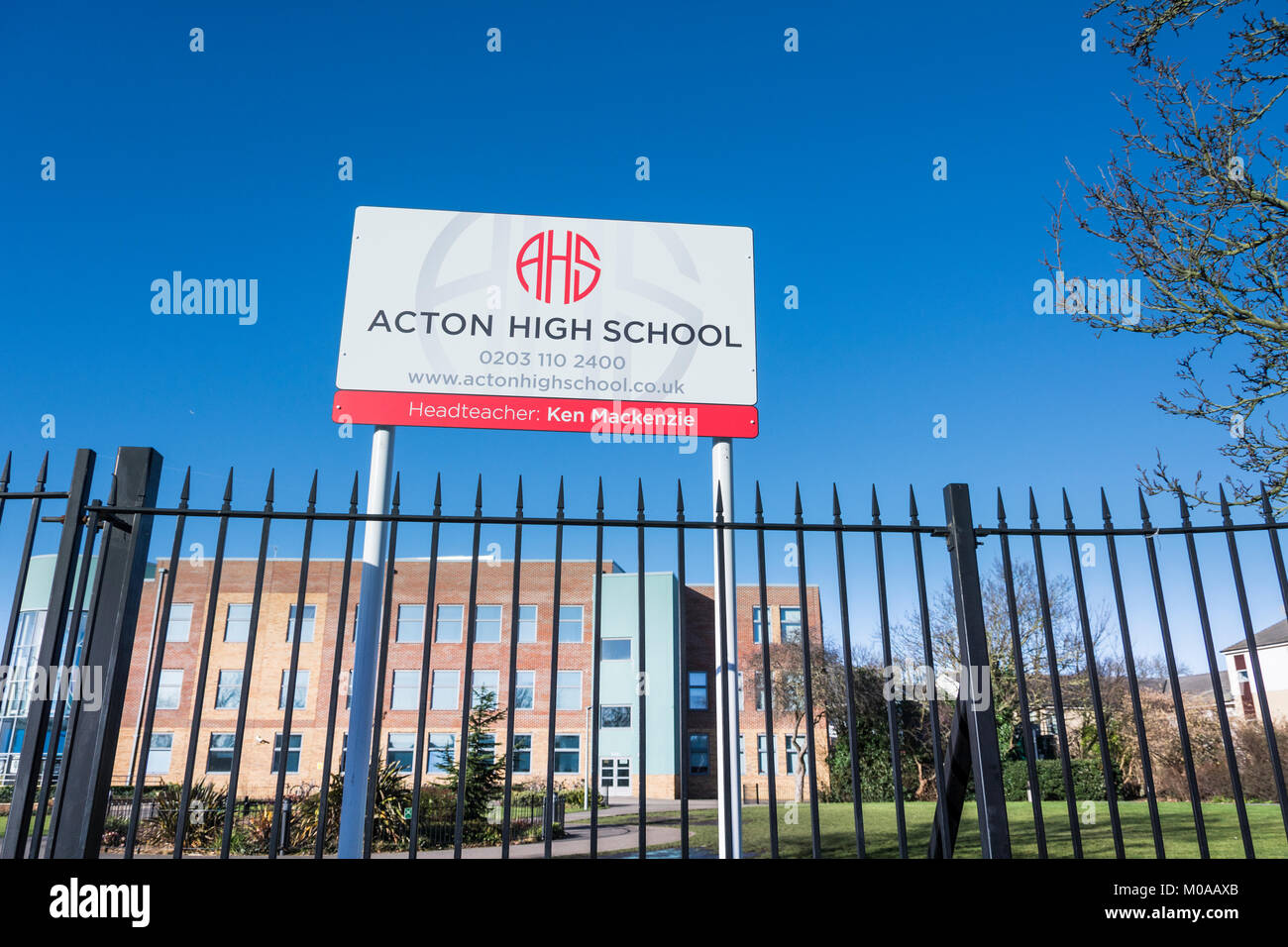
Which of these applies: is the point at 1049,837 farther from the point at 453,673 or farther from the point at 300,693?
the point at 300,693

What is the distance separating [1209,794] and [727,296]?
2223cm

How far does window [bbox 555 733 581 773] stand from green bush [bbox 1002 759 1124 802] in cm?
1552

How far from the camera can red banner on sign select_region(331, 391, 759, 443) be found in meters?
5.92

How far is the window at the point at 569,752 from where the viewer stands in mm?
33000

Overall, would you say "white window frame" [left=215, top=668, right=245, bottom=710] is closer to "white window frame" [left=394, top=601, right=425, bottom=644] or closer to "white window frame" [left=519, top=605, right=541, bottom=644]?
"white window frame" [left=394, top=601, right=425, bottom=644]

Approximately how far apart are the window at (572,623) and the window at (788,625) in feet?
26.1

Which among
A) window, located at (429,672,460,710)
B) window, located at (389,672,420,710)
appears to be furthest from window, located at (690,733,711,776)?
window, located at (389,672,420,710)

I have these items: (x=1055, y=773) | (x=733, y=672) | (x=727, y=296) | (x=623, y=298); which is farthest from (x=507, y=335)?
(x=1055, y=773)

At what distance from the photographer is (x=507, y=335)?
20.3ft

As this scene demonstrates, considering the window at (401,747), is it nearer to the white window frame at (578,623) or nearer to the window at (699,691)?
the white window frame at (578,623)

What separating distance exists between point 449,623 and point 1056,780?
21.8 meters

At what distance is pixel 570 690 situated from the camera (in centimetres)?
3419

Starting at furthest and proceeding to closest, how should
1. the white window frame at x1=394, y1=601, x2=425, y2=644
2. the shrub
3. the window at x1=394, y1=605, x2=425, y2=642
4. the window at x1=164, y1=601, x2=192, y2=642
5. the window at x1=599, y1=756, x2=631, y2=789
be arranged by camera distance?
the window at x1=164, y1=601, x2=192, y2=642 < the window at x1=394, y1=605, x2=425, y2=642 < the white window frame at x1=394, y1=601, x2=425, y2=644 < the window at x1=599, y1=756, x2=631, y2=789 < the shrub
